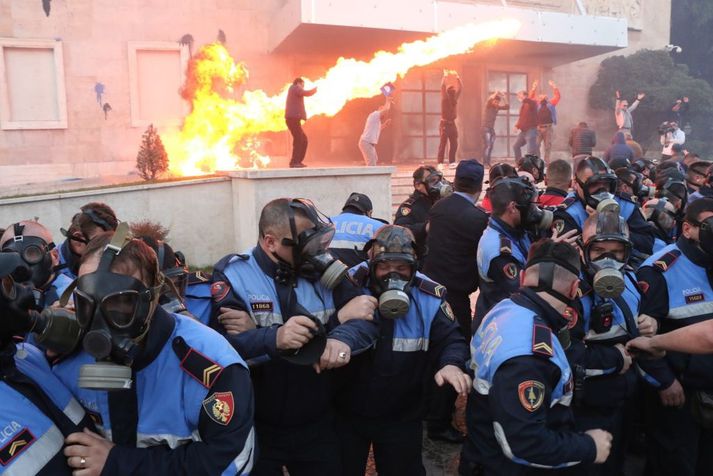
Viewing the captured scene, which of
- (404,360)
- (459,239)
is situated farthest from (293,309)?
(459,239)

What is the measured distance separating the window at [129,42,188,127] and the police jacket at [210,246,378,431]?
547 inches

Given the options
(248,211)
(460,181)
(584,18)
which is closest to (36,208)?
(248,211)

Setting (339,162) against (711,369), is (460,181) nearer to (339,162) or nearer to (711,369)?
(711,369)

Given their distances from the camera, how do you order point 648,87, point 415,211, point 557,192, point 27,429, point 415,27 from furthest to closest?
point 648,87 → point 415,27 → point 415,211 → point 557,192 → point 27,429

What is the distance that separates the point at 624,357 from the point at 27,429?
9.50ft

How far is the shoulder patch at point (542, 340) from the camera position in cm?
250

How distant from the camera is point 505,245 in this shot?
14.1 feet

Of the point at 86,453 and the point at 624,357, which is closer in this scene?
the point at 86,453

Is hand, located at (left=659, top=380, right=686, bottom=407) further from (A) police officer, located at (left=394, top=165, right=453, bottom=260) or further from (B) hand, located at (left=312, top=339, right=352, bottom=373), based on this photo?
(A) police officer, located at (left=394, top=165, right=453, bottom=260)

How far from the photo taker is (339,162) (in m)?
17.4

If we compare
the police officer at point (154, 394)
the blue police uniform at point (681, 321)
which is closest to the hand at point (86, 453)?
the police officer at point (154, 394)

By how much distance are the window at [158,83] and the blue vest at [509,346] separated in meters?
14.6

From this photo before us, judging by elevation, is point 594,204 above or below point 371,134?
below

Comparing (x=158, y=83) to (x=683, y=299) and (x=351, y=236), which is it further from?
(x=683, y=299)
